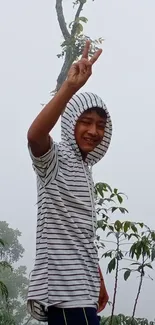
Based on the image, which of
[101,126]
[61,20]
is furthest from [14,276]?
[101,126]

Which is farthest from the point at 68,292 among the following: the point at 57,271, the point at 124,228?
the point at 124,228

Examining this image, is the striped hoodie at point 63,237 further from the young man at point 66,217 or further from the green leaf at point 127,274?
the green leaf at point 127,274

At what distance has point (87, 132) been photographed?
1.06m

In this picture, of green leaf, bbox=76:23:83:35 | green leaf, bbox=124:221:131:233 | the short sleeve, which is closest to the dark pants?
the short sleeve

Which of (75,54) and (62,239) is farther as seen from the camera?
(75,54)

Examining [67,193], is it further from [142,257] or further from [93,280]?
[142,257]

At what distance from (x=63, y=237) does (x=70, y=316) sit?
141mm

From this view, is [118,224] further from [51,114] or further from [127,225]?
[51,114]

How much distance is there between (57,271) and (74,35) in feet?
5.77

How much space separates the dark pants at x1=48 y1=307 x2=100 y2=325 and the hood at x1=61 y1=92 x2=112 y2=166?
1.02 feet

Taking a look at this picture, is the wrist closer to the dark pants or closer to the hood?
the hood

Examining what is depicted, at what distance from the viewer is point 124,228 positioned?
1.98 meters

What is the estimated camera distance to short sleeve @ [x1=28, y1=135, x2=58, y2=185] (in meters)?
0.95

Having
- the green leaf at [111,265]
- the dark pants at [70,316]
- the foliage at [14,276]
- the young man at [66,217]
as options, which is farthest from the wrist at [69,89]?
the foliage at [14,276]
